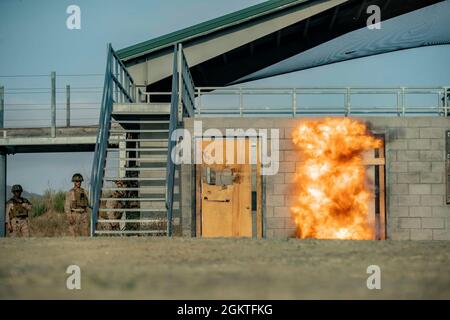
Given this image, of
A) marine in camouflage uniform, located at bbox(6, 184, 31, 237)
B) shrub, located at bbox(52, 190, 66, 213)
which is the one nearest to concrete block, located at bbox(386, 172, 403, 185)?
marine in camouflage uniform, located at bbox(6, 184, 31, 237)

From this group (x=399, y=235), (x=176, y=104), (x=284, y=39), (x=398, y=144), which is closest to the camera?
(x=176, y=104)

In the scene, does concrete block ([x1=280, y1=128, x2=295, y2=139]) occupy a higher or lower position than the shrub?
higher

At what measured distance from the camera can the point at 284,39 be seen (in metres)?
21.2

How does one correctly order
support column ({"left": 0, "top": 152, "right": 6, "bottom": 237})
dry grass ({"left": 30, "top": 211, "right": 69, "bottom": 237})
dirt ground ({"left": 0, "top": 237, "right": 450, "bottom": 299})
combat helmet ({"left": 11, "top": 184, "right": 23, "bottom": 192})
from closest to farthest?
dirt ground ({"left": 0, "top": 237, "right": 450, "bottom": 299}) < combat helmet ({"left": 11, "top": 184, "right": 23, "bottom": 192}) < dry grass ({"left": 30, "top": 211, "right": 69, "bottom": 237}) < support column ({"left": 0, "top": 152, "right": 6, "bottom": 237})

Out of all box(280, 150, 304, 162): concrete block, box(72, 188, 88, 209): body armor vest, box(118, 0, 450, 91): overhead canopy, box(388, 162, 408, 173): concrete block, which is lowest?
box(72, 188, 88, 209): body armor vest

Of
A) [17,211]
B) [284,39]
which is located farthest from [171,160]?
[284,39]

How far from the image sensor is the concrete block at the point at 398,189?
17.2 meters

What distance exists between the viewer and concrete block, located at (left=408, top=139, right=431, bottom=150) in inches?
684

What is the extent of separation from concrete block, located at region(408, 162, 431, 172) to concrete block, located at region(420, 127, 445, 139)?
649mm

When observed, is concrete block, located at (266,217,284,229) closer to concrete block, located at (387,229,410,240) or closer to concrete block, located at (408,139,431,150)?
concrete block, located at (387,229,410,240)

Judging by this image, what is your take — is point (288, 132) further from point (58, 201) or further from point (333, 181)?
point (58, 201)

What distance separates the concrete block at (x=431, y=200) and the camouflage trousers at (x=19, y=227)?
9.50 metres

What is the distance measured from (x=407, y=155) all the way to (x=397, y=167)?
1.26 feet
